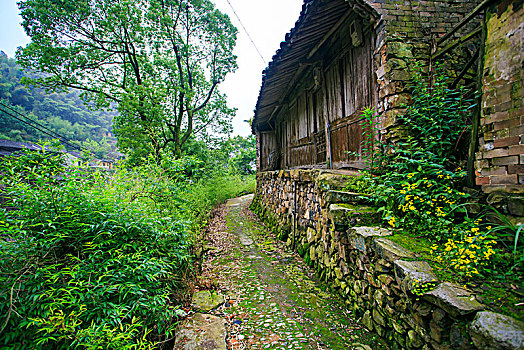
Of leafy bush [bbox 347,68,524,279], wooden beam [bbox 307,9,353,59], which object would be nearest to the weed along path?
leafy bush [bbox 347,68,524,279]

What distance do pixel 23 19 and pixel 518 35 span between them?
15.1m

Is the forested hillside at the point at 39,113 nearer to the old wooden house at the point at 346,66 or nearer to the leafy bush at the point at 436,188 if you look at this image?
the old wooden house at the point at 346,66

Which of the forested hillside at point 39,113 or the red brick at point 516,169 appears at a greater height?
the forested hillside at point 39,113

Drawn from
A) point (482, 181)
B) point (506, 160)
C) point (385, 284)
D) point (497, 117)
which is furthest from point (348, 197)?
point (497, 117)

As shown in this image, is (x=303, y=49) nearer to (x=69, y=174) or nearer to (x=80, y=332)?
(x=69, y=174)

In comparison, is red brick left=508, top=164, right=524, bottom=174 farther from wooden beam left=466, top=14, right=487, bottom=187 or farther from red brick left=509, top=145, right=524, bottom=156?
wooden beam left=466, top=14, right=487, bottom=187

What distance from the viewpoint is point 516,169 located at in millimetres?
2123

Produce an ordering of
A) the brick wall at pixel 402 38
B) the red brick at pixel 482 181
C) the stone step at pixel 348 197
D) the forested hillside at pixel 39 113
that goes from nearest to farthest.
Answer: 1. the red brick at pixel 482 181
2. the stone step at pixel 348 197
3. the brick wall at pixel 402 38
4. the forested hillside at pixel 39 113

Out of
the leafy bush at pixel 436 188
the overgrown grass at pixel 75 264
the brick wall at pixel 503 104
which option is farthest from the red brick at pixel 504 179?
the overgrown grass at pixel 75 264

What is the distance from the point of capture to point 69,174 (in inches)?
111

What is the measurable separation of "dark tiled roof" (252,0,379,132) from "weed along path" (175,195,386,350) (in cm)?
439

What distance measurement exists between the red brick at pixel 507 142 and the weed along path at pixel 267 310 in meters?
2.33

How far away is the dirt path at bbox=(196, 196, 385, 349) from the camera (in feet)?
8.14

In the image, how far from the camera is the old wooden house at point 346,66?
134 inches
